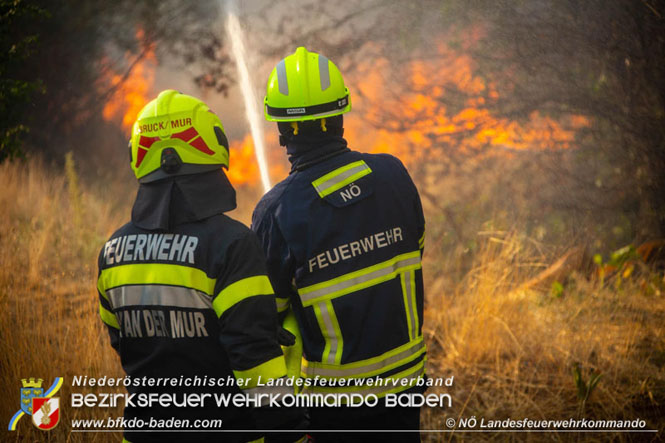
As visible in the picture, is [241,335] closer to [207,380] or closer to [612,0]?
[207,380]

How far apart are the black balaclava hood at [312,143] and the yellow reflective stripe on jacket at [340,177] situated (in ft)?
0.34

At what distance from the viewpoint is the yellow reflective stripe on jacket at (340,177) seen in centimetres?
235

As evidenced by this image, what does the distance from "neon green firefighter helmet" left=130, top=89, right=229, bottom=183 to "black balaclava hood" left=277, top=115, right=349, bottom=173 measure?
1.63ft

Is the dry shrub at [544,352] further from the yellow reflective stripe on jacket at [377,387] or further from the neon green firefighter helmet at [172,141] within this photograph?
the neon green firefighter helmet at [172,141]

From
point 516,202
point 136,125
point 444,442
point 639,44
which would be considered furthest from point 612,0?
point 136,125

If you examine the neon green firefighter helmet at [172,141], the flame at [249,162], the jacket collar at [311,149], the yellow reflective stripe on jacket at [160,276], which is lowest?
the flame at [249,162]

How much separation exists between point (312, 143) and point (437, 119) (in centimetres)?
545

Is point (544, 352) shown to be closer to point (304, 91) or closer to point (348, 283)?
point (348, 283)

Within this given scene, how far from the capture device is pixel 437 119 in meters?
7.56

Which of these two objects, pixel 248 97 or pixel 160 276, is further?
pixel 248 97

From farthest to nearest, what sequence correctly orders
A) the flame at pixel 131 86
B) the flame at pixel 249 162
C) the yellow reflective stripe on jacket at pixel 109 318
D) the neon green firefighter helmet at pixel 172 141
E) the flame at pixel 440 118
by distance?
the flame at pixel 131 86 → the flame at pixel 249 162 → the flame at pixel 440 118 → the yellow reflective stripe on jacket at pixel 109 318 → the neon green firefighter helmet at pixel 172 141

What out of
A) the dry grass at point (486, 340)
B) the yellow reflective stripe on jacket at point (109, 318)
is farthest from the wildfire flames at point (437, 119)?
the yellow reflective stripe on jacket at point (109, 318)

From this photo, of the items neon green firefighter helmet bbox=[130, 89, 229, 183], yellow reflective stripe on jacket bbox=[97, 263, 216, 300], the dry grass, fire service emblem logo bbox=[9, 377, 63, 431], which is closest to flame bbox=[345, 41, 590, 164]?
the dry grass

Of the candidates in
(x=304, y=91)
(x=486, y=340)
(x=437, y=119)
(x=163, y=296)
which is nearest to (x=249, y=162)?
(x=437, y=119)
